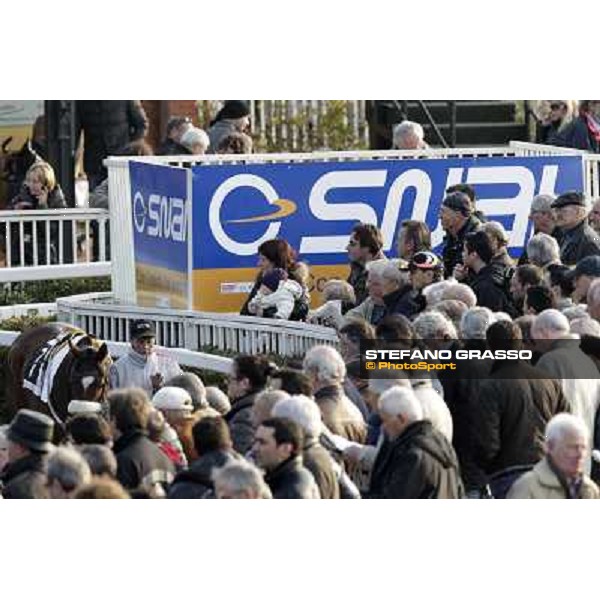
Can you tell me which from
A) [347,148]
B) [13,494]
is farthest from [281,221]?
[347,148]

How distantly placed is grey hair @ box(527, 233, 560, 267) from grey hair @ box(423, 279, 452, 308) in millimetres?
1064

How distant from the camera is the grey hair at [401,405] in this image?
51.6 feet

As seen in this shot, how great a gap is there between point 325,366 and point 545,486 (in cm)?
166

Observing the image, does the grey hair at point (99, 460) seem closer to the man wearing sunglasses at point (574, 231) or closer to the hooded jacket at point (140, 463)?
the hooded jacket at point (140, 463)

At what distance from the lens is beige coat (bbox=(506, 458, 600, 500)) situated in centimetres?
1558

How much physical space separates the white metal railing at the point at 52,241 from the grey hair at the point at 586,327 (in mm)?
7754

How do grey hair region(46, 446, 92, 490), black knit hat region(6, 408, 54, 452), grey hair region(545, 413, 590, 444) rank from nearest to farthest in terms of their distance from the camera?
1. grey hair region(46, 446, 92, 490)
2. grey hair region(545, 413, 590, 444)
3. black knit hat region(6, 408, 54, 452)

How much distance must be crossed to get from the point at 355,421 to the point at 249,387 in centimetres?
66

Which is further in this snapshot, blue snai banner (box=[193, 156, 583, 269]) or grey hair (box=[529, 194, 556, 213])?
blue snai banner (box=[193, 156, 583, 269])

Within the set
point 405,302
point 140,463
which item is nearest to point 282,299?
point 405,302

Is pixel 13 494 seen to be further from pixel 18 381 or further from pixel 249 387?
pixel 18 381

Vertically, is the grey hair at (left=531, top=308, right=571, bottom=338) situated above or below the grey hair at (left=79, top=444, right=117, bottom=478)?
above

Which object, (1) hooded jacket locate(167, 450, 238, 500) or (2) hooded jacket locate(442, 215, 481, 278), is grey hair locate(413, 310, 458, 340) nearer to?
(1) hooded jacket locate(167, 450, 238, 500)

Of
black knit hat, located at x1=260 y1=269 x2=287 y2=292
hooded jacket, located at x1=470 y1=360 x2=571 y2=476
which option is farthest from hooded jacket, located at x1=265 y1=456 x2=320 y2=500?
black knit hat, located at x1=260 y1=269 x2=287 y2=292
